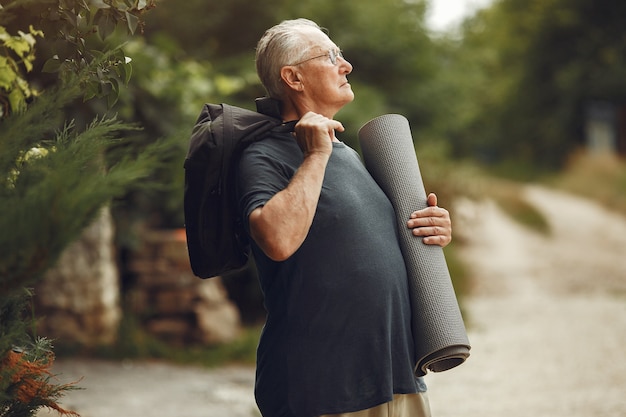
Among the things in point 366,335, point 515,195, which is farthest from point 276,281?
point 515,195

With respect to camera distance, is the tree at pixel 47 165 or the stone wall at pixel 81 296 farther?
the stone wall at pixel 81 296

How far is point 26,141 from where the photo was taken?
202 cm

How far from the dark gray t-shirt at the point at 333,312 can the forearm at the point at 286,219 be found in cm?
8

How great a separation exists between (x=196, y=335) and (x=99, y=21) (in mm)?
5027

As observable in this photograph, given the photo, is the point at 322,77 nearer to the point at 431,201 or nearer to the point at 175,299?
the point at 431,201

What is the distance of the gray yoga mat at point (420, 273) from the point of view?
2.27m

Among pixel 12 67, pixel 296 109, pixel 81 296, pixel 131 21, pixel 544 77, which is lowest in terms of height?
pixel 296 109

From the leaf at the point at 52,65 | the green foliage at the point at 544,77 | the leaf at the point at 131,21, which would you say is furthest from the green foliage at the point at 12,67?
the green foliage at the point at 544,77

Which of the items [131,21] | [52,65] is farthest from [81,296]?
[131,21]

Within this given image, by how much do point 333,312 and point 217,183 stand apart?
465 millimetres

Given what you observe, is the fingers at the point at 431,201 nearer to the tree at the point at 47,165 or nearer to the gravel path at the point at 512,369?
the tree at the point at 47,165

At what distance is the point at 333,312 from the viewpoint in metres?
2.19

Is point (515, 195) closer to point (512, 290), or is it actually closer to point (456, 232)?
point (456, 232)

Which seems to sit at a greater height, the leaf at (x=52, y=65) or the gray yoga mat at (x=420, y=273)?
the leaf at (x=52, y=65)
